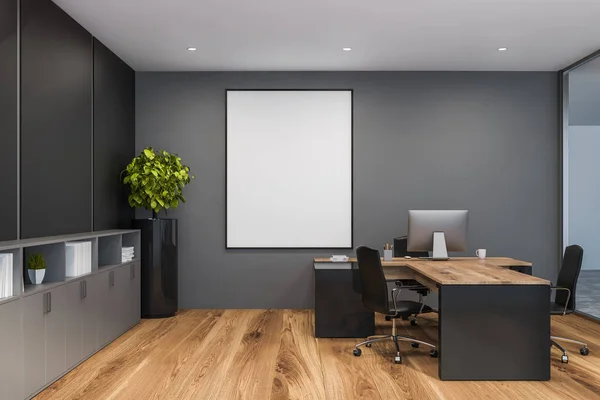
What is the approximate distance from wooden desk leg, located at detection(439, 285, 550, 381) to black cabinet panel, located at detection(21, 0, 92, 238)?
338 centimetres

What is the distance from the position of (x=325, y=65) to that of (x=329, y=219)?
1.99 m

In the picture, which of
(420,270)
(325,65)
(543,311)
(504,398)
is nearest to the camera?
(504,398)

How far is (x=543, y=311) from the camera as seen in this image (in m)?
3.97

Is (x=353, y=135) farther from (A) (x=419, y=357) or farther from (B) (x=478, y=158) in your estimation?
(A) (x=419, y=357)

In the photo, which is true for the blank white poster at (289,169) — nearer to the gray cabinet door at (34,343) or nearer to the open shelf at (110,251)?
the open shelf at (110,251)

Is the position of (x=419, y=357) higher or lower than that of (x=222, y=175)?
lower

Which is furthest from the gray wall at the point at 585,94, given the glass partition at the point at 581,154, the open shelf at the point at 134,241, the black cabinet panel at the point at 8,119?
the black cabinet panel at the point at 8,119

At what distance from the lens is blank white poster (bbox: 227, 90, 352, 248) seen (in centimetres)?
688

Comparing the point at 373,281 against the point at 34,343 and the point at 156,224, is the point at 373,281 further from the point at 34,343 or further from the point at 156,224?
A: the point at 156,224

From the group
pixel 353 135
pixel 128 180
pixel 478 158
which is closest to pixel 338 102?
pixel 353 135

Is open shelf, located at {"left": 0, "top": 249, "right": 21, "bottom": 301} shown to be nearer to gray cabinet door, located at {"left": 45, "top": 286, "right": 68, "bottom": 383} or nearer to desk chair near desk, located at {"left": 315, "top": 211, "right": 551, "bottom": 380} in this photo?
gray cabinet door, located at {"left": 45, "top": 286, "right": 68, "bottom": 383}

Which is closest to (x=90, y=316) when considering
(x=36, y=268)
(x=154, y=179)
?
(x=36, y=268)

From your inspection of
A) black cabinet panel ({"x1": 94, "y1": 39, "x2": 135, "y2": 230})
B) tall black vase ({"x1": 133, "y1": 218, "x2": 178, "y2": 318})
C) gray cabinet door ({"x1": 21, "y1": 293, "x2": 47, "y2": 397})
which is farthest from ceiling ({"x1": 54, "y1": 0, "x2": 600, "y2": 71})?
gray cabinet door ({"x1": 21, "y1": 293, "x2": 47, "y2": 397})

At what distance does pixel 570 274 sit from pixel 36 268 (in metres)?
4.56
